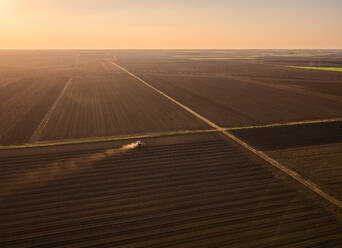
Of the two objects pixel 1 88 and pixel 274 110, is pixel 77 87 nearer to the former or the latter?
pixel 1 88

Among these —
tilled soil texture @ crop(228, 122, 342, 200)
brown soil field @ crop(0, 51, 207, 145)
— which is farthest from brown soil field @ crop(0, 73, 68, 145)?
tilled soil texture @ crop(228, 122, 342, 200)

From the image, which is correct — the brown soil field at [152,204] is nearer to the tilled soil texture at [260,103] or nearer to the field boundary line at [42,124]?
the field boundary line at [42,124]

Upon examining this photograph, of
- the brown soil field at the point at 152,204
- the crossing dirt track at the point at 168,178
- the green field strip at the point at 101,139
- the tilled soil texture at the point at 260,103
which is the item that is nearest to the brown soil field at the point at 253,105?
the tilled soil texture at the point at 260,103

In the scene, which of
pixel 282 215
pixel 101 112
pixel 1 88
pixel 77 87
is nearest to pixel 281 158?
pixel 282 215

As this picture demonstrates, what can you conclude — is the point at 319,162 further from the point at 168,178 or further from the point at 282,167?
the point at 168,178

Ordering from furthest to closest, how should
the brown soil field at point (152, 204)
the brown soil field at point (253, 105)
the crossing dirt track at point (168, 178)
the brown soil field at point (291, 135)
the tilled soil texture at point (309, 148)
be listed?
the brown soil field at point (253, 105), the brown soil field at point (291, 135), the tilled soil texture at point (309, 148), the crossing dirt track at point (168, 178), the brown soil field at point (152, 204)

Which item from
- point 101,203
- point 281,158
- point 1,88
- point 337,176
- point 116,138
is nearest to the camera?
point 101,203
